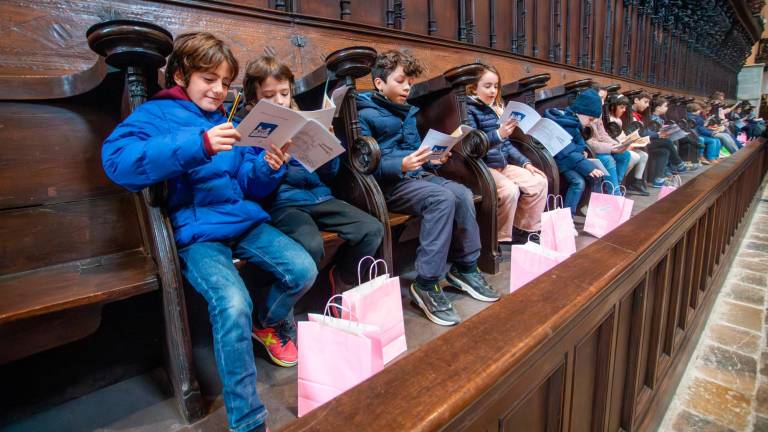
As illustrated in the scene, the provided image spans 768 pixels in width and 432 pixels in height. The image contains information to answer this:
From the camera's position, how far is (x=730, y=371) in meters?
1.66

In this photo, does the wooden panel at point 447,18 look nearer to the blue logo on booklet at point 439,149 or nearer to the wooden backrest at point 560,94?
the wooden backrest at point 560,94

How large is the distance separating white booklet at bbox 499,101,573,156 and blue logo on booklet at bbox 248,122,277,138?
1174mm

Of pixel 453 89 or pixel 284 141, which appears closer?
pixel 284 141

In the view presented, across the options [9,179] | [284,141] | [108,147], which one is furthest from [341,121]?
[9,179]

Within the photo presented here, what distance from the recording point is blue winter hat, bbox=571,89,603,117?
2469mm

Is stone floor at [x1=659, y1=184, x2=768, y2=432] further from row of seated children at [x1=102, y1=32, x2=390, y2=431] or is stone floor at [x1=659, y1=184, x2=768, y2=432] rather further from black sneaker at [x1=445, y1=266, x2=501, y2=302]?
row of seated children at [x1=102, y1=32, x2=390, y2=431]

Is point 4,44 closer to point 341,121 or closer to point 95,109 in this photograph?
point 95,109

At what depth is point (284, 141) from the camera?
1.05 metres

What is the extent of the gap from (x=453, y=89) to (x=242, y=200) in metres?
0.97

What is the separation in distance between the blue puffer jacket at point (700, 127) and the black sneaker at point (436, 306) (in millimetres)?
5714

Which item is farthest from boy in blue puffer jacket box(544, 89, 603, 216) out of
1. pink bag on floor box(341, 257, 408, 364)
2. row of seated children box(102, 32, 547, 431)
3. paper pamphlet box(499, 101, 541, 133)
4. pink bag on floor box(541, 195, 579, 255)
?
pink bag on floor box(341, 257, 408, 364)

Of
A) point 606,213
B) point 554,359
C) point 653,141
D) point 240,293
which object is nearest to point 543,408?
point 554,359

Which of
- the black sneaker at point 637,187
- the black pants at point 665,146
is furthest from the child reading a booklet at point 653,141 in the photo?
the black sneaker at point 637,187

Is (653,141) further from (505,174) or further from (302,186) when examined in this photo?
(302,186)
